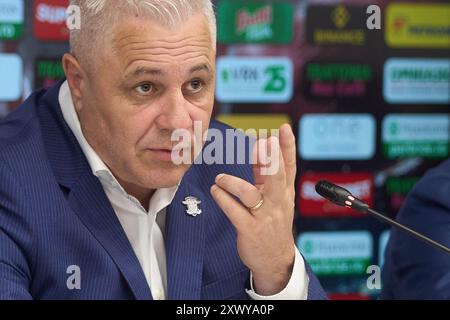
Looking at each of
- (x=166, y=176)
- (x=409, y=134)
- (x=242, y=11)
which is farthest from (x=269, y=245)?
(x=409, y=134)

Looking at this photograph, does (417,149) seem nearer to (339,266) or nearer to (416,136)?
(416,136)

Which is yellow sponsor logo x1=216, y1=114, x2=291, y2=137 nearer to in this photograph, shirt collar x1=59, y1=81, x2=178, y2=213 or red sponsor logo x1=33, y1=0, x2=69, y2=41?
red sponsor logo x1=33, y1=0, x2=69, y2=41

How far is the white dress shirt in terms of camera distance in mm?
1712

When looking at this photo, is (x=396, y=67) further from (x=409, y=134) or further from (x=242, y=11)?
(x=242, y=11)

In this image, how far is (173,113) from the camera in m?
1.58

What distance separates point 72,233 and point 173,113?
0.32 m

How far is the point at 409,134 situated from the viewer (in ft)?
11.7

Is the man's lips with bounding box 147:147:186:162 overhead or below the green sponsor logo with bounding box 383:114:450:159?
overhead

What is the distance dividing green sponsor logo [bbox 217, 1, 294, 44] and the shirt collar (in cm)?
151

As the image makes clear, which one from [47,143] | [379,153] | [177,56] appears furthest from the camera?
[379,153]

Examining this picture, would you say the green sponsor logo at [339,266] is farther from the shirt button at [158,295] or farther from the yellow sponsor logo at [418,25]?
the shirt button at [158,295]

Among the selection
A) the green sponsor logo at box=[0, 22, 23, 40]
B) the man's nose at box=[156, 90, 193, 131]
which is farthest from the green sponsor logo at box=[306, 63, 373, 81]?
the man's nose at box=[156, 90, 193, 131]
